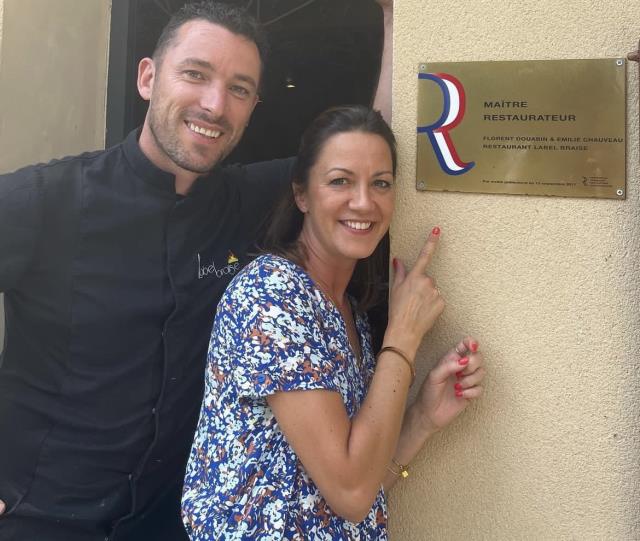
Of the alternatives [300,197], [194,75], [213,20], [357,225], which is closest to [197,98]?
[194,75]

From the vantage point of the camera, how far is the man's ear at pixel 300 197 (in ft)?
5.84

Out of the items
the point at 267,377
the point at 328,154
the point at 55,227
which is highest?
the point at 328,154

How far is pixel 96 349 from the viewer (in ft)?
6.09

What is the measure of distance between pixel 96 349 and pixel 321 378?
879mm

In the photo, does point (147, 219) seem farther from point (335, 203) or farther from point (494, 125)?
point (494, 125)

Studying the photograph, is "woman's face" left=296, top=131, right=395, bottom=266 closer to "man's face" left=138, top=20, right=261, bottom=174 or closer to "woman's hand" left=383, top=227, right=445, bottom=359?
"woman's hand" left=383, top=227, right=445, bottom=359

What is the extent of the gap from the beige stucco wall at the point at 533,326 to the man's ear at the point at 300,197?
13.0 inches

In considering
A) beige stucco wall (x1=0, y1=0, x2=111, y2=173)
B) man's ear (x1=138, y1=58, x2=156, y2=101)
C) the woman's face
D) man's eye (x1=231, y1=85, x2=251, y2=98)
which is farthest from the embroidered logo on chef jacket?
beige stucco wall (x1=0, y1=0, x2=111, y2=173)

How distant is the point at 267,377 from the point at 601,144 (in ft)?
3.54

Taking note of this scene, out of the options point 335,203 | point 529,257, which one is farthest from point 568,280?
point 335,203

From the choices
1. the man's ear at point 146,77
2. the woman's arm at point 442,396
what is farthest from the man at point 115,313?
the woman's arm at point 442,396

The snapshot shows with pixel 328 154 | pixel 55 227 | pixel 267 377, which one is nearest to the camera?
pixel 267 377

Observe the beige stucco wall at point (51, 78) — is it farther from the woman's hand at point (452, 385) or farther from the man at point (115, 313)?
the woman's hand at point (452, 385)

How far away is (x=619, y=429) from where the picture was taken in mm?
1526
